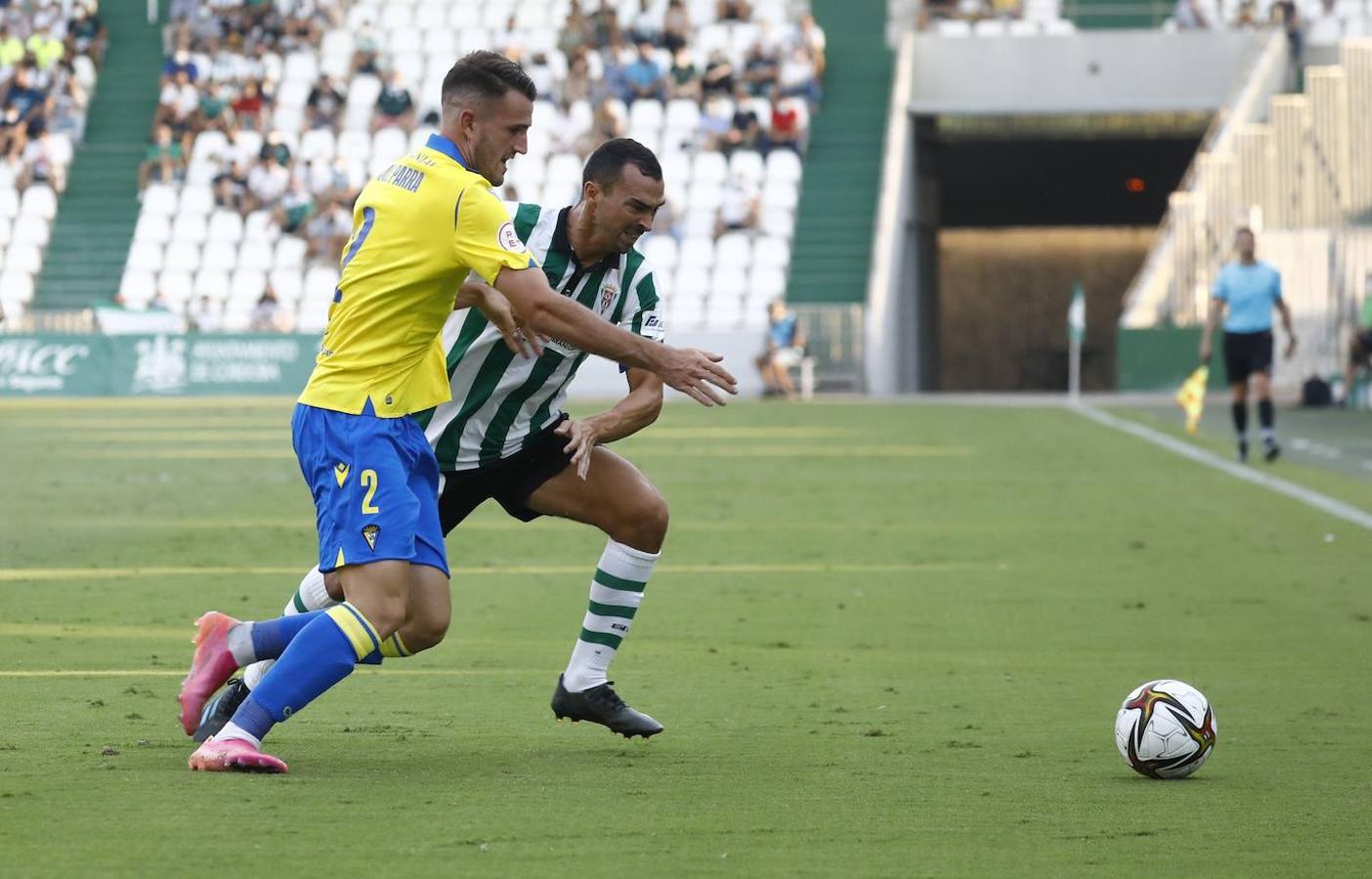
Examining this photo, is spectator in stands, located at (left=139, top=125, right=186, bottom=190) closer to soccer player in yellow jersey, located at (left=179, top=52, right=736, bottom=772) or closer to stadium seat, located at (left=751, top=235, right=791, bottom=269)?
stadium seat, located at (left=751, top=235, right=791, bottom=269)

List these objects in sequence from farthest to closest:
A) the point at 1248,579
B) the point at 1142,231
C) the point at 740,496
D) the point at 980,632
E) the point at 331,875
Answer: the point at 1142,231 < the point at 740,496 < the point at 1248,579 < the point at 980,632 < the point at 331,875

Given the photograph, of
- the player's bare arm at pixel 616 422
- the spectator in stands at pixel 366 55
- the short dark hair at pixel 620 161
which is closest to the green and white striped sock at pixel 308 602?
the player's bare arm at pixel 616 422

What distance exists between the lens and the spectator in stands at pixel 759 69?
4094 centimetres

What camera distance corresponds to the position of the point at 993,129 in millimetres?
43031

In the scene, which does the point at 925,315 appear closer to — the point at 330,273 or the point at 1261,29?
the point at 1261,29

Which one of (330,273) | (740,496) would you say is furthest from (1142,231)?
(740,496)

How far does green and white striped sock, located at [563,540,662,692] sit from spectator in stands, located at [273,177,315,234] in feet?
109

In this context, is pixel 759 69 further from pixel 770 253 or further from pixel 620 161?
pixel 620 161

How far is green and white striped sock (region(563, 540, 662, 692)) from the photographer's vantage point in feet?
24.5

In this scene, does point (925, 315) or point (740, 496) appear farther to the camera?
point (925, 315)

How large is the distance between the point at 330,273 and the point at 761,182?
783cm

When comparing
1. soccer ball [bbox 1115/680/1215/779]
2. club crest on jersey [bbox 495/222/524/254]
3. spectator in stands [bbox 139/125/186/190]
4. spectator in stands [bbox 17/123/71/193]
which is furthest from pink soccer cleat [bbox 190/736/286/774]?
spectator in stands [bbox 17/123/71/193]

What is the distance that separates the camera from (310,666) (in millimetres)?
6258

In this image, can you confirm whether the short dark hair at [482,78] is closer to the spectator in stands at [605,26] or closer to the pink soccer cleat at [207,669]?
the pink soccer cleat at [207,669]
